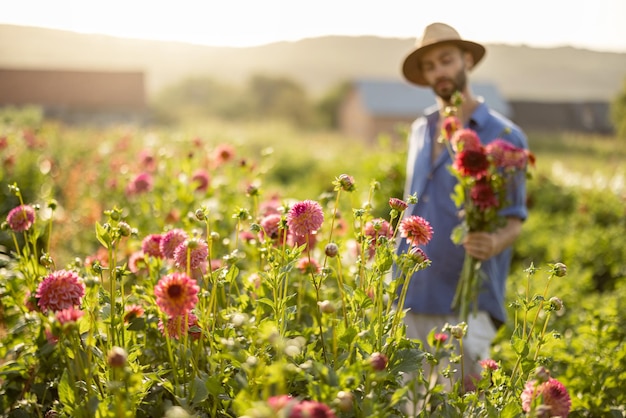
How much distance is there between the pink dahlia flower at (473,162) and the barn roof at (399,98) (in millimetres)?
30684

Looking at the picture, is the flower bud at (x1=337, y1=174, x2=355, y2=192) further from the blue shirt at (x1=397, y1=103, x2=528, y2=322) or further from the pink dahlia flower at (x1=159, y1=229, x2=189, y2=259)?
the blue shirt at (x1=397, y1=103, x2=528, y2=322)

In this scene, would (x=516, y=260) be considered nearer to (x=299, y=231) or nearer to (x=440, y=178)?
(x=440, y=178)

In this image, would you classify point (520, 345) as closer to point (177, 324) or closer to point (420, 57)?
point (177, 324)

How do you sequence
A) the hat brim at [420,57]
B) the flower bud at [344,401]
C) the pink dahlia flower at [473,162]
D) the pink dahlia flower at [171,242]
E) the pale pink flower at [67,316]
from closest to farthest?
the flower bud at [344,401]
the pale pink flower at [67,316]
the pink dahlia flower at [171,242]
the pink dahlia flower at [473,162]
the hat brim at [420,57]

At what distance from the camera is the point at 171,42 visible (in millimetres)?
102188

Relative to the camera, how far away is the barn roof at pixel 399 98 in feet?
107

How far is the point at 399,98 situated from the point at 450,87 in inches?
1251

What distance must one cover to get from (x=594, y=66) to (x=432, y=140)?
118 meters

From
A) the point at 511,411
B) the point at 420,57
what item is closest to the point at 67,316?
the point at 511,411

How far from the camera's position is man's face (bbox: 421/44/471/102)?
9.23 ft

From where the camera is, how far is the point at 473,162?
2.12 meters

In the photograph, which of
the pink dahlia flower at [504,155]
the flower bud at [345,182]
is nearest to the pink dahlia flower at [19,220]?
the flower bud at [345,182]

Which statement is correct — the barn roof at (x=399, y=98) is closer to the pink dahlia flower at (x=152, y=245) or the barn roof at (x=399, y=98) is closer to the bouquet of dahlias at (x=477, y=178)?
the bouquet of dahlias at (x=477, y=178)

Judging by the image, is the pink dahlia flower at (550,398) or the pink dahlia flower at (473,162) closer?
the pink dahlia flower at (550,398)
